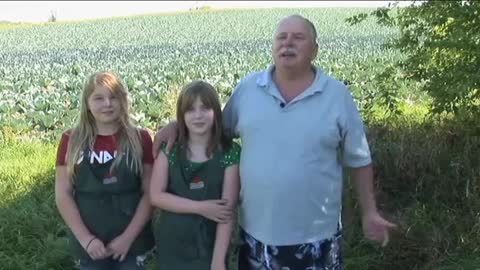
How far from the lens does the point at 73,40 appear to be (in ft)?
102

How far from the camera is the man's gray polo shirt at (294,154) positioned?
3312mm

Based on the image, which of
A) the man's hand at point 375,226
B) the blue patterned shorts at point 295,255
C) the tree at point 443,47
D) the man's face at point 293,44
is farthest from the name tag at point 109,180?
the tree at point 443,47

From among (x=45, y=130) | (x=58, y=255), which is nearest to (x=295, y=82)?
(x=58, y=255)

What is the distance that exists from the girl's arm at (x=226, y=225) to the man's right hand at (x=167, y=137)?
312 millimetres

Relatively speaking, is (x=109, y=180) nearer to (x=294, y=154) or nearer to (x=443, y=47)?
(x=294, y=154)

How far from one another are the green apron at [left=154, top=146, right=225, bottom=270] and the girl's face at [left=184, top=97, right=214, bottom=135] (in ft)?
0.46

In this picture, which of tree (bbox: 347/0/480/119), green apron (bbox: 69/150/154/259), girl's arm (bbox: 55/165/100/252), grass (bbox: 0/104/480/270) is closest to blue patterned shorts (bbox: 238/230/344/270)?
green apron (bbox: 69/150/154/259)

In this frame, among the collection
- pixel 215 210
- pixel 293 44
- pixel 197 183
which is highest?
pixel 293 44

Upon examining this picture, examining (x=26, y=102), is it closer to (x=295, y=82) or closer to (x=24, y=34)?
(x=295, y=82)

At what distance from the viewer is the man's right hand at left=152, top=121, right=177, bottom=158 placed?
3594 mm

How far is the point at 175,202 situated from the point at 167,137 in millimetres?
332

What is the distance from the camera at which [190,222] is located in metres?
3.56

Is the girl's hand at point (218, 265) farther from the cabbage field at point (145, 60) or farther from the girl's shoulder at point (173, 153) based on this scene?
the cabbage field at point (145, 60)

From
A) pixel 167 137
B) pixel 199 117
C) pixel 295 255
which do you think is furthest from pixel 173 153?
pixel 295 255
